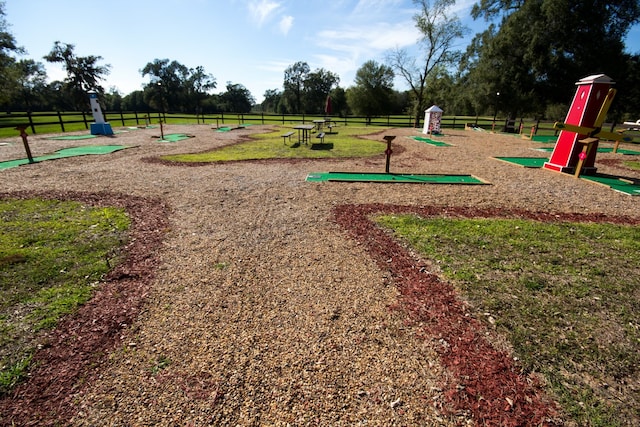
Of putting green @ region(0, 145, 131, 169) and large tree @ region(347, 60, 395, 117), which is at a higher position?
large tree @ region(347, 60, 395, 117)

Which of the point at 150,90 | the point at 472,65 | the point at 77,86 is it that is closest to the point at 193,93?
the point at 150,90

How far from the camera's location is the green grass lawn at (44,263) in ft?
9.28

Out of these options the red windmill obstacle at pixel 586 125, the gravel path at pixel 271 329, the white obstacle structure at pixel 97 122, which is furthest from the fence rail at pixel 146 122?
the gravel path at pixel 271 329

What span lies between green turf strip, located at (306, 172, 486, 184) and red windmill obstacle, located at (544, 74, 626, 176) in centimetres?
287

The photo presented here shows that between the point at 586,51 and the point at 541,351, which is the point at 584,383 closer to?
the point at 541,351

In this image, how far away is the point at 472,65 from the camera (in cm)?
3030

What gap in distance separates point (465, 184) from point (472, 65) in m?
28.2

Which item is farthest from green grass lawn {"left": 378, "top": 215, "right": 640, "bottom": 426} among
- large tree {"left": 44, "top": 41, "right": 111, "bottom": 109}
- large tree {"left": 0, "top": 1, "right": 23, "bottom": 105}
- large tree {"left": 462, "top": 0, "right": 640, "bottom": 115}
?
large tree {"left": 44, "top": 41, "right": 111, "bottom": 109}

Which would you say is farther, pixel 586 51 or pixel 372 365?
pixel 586 51

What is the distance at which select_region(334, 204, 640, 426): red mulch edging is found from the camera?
218 cm

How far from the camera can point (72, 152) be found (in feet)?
43.4

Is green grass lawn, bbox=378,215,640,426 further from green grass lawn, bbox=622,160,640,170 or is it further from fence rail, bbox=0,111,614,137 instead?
fence rail, bbox=0,111,614,137

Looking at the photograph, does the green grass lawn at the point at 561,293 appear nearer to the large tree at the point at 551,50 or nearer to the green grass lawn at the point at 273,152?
the green grass lawn at the point at 273,152

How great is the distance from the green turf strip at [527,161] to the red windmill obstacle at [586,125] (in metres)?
1.46
